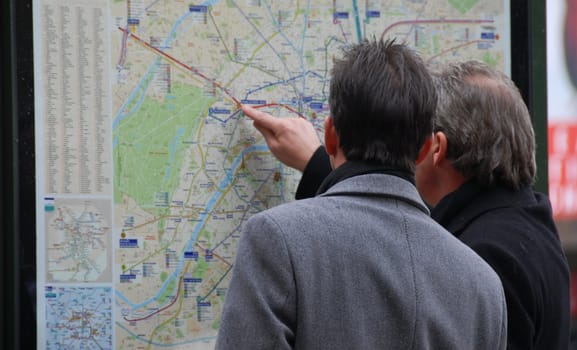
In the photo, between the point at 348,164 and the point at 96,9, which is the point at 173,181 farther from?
the point at 348,164

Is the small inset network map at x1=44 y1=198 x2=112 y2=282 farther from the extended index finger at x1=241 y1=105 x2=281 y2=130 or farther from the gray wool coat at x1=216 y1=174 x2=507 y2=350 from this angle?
the gray wool coat at x1=216 y1=174 x2=507 y2=350

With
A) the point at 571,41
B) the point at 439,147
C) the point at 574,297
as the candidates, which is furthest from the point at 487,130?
the point at 574,297

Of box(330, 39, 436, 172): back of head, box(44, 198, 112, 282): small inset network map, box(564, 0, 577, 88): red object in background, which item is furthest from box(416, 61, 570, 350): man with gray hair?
box(564, 0, 577, 88): red object in background

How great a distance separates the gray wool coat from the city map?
88 cm

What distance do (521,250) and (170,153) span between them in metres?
1.01

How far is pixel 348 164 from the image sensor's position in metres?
1.87

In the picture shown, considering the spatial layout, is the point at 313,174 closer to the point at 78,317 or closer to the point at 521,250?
the point at 521,250

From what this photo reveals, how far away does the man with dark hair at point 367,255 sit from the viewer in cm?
173

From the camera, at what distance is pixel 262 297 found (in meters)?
1.71

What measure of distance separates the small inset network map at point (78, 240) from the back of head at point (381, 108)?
0.94 m

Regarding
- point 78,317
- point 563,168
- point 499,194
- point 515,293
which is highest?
point 499,194

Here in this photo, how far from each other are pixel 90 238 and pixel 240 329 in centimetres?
95

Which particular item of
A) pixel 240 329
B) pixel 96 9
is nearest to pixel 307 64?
pixel 96 9

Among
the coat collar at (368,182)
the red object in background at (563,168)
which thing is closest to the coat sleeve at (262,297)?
the coat collar at (368,182)
